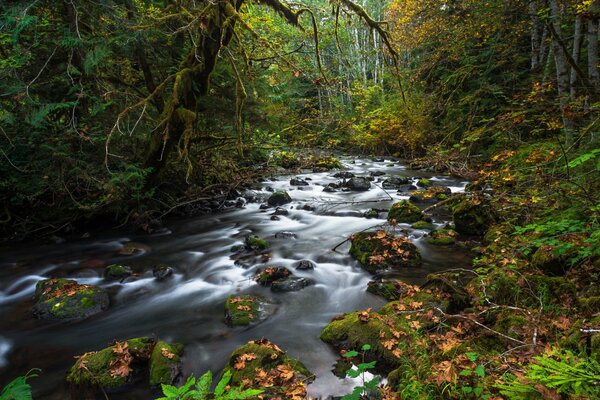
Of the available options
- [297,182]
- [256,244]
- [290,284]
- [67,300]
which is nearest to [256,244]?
[256,244]

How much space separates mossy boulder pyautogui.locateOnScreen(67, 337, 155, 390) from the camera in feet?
11.4

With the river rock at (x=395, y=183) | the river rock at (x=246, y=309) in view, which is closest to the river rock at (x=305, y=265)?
the river rock at (x=246, y=309)

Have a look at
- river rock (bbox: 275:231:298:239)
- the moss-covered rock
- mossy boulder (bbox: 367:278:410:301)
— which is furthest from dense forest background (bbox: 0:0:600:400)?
river rock (bbox: 275:231:298:239)

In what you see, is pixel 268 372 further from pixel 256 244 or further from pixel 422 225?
pixel 422 225

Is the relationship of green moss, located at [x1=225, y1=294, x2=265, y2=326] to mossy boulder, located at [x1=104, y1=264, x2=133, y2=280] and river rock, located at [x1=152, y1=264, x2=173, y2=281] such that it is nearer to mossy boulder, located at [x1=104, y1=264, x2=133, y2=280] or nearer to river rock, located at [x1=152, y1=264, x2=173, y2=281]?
river rock, located at [x1=152, y1=264, x2=173, y2=281]

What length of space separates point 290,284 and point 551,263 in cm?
346

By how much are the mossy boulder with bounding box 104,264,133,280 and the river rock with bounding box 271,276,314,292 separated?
2.70 metres

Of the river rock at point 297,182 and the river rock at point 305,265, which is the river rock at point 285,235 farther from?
the river rock at point 297,182

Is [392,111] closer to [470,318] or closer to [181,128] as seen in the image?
[181,128]

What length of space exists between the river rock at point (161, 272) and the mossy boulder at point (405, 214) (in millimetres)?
4791

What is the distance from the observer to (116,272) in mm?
6242

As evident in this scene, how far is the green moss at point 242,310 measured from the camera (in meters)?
4.67

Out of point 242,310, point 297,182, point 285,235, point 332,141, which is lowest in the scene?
→ point 242,310

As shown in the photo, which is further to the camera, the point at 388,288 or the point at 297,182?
the point at 297,182
